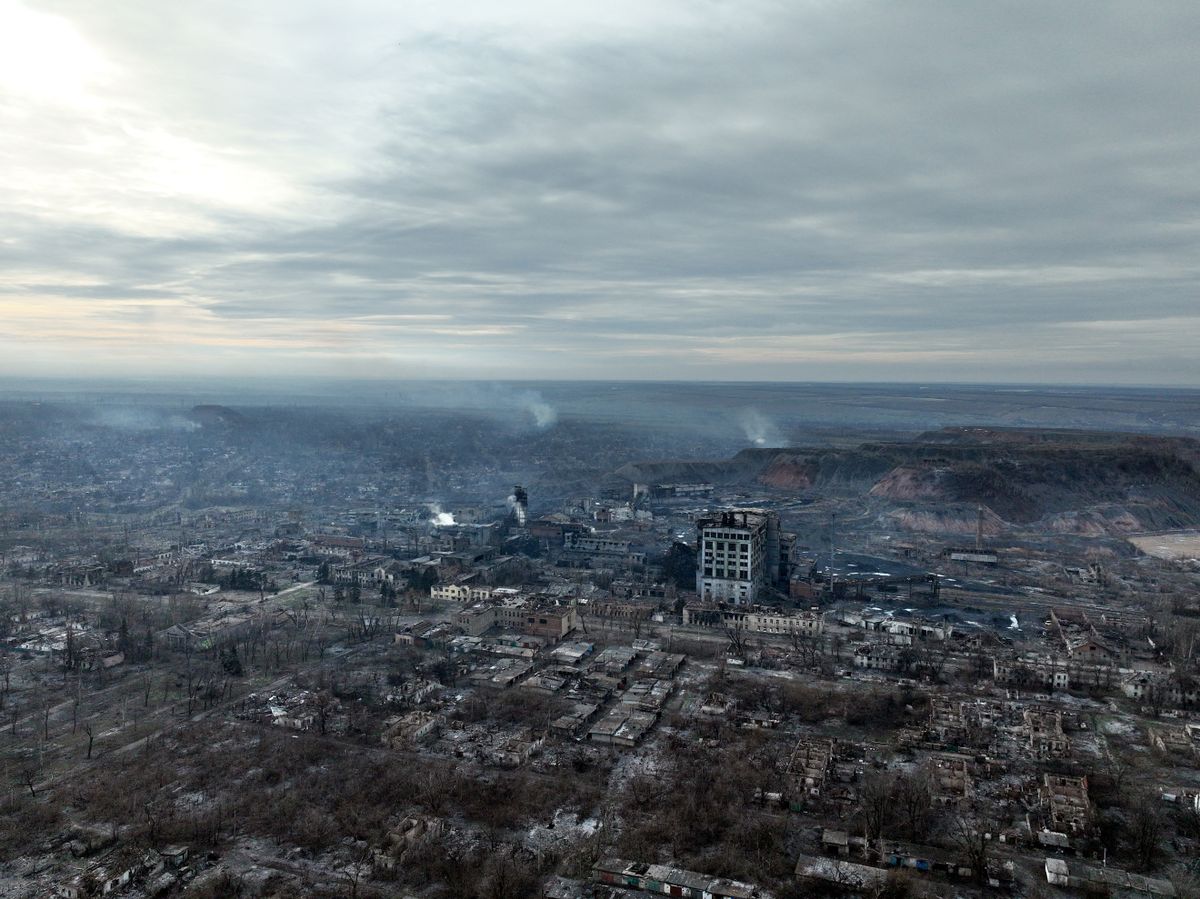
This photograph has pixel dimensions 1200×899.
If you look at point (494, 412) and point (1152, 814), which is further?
point (494, 412)

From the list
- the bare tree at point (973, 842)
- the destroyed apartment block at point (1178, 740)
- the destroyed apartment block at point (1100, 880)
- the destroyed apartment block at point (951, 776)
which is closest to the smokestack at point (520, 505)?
the destroyed apartment block at point (951, 776)

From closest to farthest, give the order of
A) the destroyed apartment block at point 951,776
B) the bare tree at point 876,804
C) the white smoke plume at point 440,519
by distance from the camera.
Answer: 1. the bare tree at point 876,804
2. the destroyed apartment block at point 951,776
3. the white smoke plume at point 440,519

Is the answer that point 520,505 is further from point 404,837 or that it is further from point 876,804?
point 876,804

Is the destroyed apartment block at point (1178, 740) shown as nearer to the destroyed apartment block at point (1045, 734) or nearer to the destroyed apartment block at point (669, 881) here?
the destroyed apartment block at point (1045, 734)

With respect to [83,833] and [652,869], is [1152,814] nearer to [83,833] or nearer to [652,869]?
[652,869]

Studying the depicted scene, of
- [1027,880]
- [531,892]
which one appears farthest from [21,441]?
[1027,880]

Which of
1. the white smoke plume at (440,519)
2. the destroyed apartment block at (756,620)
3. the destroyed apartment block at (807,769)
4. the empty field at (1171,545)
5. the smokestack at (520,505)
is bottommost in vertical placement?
the empty field at (1171,545)
